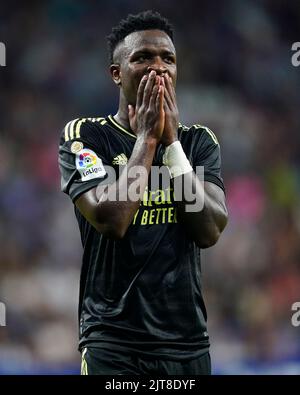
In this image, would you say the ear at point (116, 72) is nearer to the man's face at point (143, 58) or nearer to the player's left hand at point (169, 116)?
the man's face at point (143, 58)

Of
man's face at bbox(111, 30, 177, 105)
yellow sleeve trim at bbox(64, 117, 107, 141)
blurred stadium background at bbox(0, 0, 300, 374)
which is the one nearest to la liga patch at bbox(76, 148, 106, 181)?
yellow sleeve trim at bbox(64, 117, 107, 141)

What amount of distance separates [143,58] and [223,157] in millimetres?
4631

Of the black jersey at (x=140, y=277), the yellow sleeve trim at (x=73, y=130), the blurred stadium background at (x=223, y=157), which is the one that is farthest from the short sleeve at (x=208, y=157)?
the blurred stadium background at (x=223, y=157)

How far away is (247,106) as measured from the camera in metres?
8.66

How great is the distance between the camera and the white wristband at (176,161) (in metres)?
3.46

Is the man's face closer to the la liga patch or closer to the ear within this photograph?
the ear

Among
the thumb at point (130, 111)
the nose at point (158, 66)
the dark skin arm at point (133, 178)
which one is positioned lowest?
the dark skin arm at point (133, 178)

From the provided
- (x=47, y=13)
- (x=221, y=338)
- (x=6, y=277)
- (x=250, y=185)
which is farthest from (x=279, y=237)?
(x=47, y=13)

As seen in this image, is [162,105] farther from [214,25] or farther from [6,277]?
[214,25]

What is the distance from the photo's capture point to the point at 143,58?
3.68 meters

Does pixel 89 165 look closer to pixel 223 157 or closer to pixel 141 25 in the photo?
pixel 141 25

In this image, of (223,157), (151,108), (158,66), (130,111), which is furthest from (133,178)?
(223,157)

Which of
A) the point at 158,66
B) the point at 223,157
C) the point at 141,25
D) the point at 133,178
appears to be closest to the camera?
the point at 133,178

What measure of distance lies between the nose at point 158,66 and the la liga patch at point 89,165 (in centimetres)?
48
